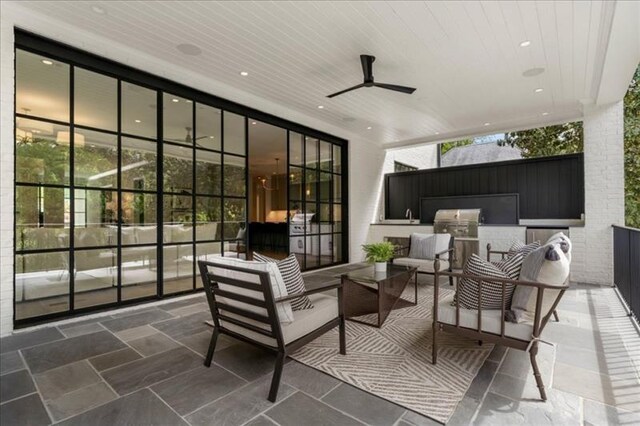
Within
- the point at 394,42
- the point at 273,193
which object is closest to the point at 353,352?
the point at 394,42

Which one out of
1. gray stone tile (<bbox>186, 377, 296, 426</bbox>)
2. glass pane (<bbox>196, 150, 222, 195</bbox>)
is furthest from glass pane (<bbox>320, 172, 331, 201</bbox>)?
gray stone tile (<bbox>186, 377, 296, 426</bbox>)

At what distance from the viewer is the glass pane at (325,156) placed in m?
6.74

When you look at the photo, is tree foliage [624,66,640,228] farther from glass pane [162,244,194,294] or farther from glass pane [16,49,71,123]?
glass pane [16,49,71,123]

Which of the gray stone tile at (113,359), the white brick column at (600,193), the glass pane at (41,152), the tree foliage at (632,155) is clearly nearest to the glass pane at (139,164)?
the glass pane at (41,152)

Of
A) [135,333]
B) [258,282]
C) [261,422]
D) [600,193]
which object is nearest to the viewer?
[261,422]

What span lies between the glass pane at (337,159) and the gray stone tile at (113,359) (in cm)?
533

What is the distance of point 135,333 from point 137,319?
0.45 meters

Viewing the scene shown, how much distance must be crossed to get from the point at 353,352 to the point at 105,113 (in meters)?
3.70

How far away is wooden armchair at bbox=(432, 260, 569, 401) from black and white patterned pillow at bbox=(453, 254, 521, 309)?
0.10 ft

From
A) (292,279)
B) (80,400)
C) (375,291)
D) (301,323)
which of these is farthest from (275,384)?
(375,291)

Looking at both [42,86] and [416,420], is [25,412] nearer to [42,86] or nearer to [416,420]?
[416,420]

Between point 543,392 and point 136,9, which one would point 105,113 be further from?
point 543,392

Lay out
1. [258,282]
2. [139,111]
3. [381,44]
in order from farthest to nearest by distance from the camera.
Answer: [139,111], [381,44], [258,282]

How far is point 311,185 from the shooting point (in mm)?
6457
